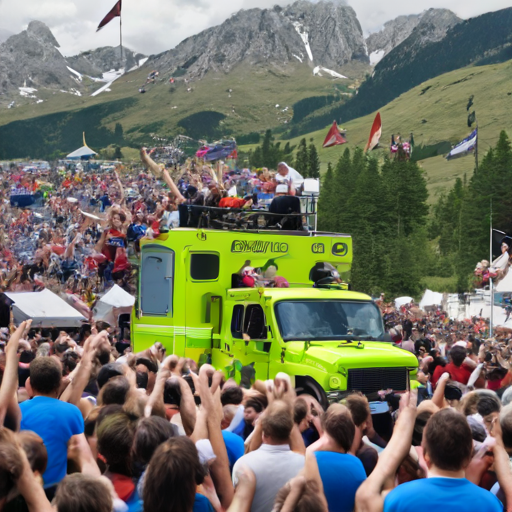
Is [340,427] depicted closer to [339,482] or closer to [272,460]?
[339,482]

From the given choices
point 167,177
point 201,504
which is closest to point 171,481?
point 201,504

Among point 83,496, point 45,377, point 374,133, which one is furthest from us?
point 374,133

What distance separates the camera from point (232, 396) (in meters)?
6.73

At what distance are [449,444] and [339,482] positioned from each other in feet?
3.33

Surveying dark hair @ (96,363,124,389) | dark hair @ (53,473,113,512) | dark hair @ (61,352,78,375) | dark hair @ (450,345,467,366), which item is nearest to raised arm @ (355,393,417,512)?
dark hair @ (53,473,113,512)

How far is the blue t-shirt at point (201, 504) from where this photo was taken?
3.92 meters

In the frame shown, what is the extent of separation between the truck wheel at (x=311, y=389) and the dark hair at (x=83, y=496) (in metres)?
6.38

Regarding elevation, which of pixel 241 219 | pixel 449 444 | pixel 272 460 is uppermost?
pixel 241 219

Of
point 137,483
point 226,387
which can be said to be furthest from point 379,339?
point 137,483

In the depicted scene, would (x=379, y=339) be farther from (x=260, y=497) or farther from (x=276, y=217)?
(x=260, y=497)

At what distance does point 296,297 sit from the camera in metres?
11.1

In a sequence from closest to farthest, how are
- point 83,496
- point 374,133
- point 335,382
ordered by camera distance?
point 83,496 → point 335,382 → point 374,133

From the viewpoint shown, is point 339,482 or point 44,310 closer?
point 339,482

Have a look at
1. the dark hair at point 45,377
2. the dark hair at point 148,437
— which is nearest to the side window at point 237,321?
the dark hair at point 45,377
